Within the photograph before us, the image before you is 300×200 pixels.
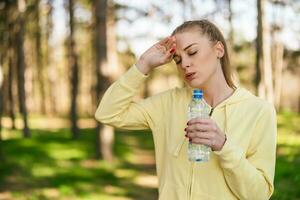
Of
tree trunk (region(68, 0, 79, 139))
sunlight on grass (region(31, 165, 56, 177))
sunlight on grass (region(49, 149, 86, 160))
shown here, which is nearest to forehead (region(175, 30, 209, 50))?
sunlight on grass (region(31, 165, 56, 177))

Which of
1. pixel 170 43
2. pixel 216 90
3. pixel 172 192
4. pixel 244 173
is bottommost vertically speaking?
pixel 172 192

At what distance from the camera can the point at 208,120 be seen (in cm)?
196

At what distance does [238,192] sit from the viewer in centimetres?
216

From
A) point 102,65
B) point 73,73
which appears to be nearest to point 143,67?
point 102,65

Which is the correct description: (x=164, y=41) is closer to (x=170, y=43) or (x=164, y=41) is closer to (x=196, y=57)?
(x=170, y=43)

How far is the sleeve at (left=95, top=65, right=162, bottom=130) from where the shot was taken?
2.53 meters

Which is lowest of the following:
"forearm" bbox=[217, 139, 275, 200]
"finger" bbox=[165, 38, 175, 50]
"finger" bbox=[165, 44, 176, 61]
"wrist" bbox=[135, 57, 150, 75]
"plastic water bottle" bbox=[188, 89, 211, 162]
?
"forearm" bbox=[217, 139, 275, 200]

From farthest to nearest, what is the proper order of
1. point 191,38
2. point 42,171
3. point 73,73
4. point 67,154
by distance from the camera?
point 73,73 < point 67,154 < point 42,171 < point 191,38

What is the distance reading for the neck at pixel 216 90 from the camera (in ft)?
7.73

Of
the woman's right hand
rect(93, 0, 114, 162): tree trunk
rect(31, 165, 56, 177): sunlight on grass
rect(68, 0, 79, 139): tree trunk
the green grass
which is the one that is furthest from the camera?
rect(68, 0, 79, 139): tree trunk

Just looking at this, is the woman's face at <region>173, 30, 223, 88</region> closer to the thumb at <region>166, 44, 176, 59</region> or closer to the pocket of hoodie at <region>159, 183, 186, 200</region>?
the thumb at <region>166, 44, 176, 59</region>

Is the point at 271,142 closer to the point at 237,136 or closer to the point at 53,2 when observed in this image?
the point at 237,136

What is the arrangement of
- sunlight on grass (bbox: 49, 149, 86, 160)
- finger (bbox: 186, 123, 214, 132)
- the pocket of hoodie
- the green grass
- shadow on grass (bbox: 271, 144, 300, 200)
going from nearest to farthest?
finger (bbox: 186, 123, 214, 132) → the pocket of hoodie → shadow on grass (bbox: 271, 144, 300, 200) → the green grass → sunlight on grass (bbox: 49, 149, 86, 160)

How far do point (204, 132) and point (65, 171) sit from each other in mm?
9745
